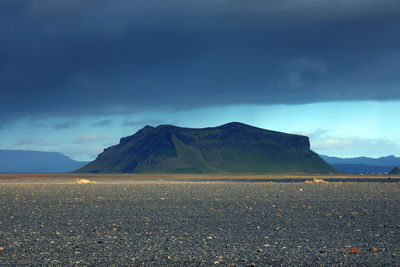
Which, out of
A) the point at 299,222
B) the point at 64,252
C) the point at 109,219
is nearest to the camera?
the point at 64,252

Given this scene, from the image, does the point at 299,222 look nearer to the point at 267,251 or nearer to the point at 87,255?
the point at 267,251

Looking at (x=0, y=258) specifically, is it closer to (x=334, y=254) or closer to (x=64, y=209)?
(x=334, y=254)

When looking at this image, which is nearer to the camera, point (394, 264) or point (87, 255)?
point (394, 264)

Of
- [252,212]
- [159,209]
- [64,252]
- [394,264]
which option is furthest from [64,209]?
[394,264]

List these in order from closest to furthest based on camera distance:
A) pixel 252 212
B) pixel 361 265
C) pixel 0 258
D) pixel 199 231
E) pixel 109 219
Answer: pixel 361 265 < pixel 0 258 < pixel 199 231 < pixel 109 219 < pixel 252 212

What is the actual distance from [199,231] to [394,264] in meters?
7.47

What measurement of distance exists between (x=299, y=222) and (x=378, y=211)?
6.50m

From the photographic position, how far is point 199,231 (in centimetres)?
1656

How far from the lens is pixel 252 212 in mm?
22359

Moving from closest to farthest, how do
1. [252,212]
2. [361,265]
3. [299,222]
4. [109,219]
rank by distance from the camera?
1. [361,265]
2. [299,222]
3. [109,219]
4. [252,212]

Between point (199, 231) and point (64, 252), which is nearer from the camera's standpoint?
point (64, 252)

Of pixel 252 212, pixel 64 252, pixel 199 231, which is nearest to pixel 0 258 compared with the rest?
pixel 64 252

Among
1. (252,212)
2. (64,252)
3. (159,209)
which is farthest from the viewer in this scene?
(159,209)

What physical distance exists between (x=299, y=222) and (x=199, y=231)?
4.85 meters
